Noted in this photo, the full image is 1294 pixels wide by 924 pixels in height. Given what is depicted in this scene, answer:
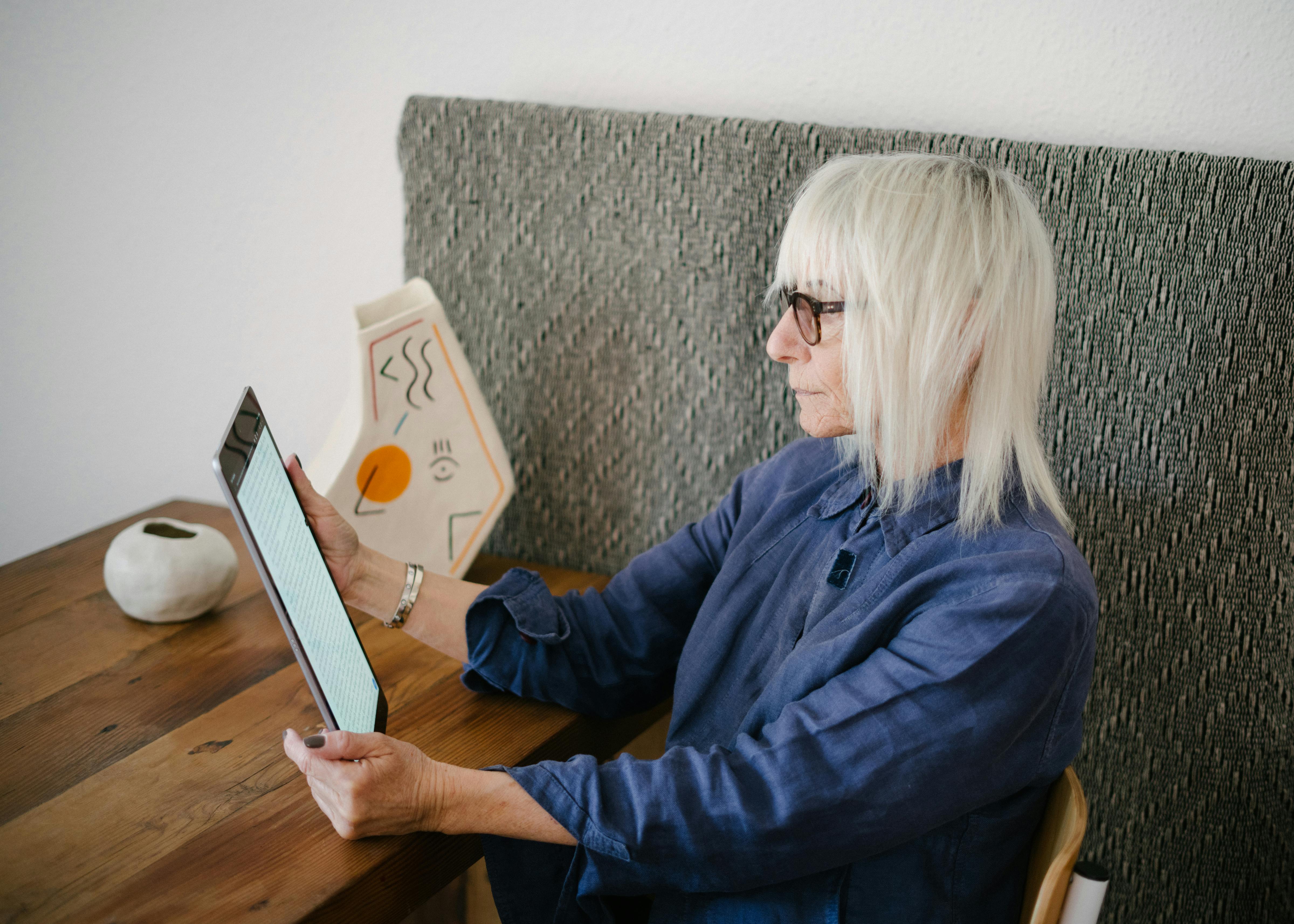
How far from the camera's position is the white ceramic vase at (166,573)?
1165mm

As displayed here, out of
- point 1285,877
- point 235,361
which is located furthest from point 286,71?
point 1285,877

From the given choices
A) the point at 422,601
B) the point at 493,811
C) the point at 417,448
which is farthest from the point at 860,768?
the point at 417,448

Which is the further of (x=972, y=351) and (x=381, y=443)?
(x=381, y=443)

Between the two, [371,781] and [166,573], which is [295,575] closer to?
[371,781]

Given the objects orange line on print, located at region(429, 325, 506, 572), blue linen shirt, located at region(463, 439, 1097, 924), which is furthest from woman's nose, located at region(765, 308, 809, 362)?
orange line on print, located at region(429, 325, 506, 572)

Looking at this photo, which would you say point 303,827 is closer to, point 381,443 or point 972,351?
point 381,443

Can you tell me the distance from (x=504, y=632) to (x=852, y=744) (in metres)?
0.44

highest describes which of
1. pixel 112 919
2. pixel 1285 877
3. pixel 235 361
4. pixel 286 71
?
pixel 286 71

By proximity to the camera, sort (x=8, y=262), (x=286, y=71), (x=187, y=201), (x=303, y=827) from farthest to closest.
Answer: (x=8, y=262) < (x=187, y=201) < (x=286, y=71) < (x=303, y=827)

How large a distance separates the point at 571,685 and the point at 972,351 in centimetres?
54

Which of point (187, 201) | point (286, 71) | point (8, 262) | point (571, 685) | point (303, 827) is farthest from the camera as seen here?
point (8, 262)

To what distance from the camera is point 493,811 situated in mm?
806

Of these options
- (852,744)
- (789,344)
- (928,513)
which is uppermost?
(789,344)

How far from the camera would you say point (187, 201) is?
1748mm
